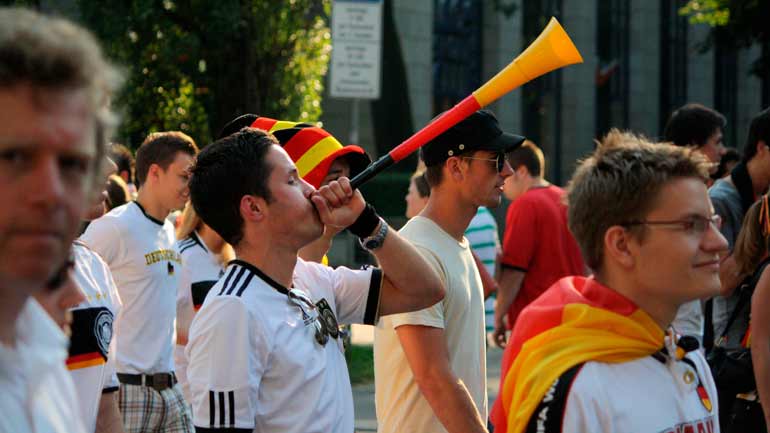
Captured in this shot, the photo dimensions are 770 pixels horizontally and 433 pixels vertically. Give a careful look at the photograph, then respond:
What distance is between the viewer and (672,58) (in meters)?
37.0

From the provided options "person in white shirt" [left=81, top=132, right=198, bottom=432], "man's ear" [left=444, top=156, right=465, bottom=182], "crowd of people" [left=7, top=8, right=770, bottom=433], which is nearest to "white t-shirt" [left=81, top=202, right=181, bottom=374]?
"person in white shirt" [left=81, top=132, right=198, bottom=432]

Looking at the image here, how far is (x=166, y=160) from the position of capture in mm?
7395

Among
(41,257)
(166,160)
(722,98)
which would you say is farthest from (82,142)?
(722,98)

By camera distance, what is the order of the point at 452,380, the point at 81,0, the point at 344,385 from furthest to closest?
the point at 81,0 → the point at 452,380 → the point at 344,385

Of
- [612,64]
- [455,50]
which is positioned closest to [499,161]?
[455,50]

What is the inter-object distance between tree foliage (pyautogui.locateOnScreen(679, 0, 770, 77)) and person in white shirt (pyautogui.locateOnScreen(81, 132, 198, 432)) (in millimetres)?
23010

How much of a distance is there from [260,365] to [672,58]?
35014mm

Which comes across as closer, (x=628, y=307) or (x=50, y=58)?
(x=50, y=58)

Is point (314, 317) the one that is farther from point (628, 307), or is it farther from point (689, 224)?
point (689, 224)

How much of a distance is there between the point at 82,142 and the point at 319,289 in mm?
2411

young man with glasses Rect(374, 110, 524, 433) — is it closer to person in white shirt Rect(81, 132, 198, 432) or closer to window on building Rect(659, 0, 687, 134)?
person in white shirt Rect(81, 132, 198, 432)

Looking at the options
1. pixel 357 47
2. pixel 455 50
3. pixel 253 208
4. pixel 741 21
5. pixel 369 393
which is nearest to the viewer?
pixel 253 208

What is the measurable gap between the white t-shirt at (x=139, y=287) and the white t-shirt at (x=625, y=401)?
4097 mm

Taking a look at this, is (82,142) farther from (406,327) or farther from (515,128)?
(515,128)
